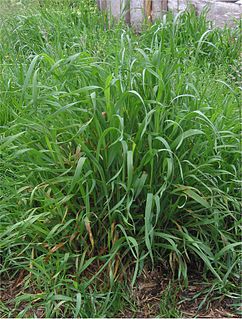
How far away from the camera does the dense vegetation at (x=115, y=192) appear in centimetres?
276

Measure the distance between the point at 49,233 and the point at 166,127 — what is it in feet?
2.29

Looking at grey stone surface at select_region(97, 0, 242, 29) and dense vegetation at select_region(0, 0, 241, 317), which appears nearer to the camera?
dense vegetation at select_region(0, 0, 241, 317)

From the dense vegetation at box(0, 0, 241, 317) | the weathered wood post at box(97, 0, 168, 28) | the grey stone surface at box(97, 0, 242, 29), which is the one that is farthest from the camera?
the weathered wood post at box(97, 0, 168, 28)

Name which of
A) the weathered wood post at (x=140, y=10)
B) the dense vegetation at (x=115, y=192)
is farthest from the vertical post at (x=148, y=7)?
the dense vegetation at (x=115, y=192)

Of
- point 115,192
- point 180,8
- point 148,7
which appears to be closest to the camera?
point 115,192

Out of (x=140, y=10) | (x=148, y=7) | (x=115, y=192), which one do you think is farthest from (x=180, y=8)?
(x=115, y=192)

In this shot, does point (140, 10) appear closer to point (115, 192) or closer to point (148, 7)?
point (148, 7)

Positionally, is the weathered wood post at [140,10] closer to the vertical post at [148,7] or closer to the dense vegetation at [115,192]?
the vertical post at [148,7]

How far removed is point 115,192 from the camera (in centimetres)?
285

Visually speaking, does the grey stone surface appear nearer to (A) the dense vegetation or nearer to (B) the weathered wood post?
(B) the weathered wood post

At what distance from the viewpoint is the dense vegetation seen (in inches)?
109

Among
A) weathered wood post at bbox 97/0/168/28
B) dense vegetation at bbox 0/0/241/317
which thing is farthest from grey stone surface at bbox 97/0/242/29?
dense vegetation at bbox 0/0/241/317

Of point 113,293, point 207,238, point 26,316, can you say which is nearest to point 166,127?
point 207,238

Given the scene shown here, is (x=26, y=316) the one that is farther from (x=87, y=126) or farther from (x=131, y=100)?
(x=131, y=100)
